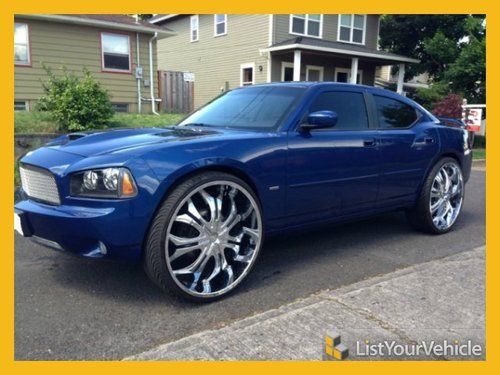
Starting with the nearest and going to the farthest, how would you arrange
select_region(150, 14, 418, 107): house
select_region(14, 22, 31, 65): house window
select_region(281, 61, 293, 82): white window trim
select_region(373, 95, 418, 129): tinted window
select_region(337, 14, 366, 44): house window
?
select_region(373, 95, 418, 129): tinted window
select_region(14, 22, 31, 65): house window
select_region(150, 14, 418, 107): house
select_region(281, 61, 293, 82): white window trim
select_region(337, 14, 366, 44): house window

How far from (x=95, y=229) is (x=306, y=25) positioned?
17895mm

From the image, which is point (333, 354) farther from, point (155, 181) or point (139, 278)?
point (139, 278)

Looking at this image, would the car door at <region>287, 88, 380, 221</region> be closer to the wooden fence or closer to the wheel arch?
the wheel arch

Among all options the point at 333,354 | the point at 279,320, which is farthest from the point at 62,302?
the point at 333,354

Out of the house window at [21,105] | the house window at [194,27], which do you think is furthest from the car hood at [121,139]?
the house window at [194,27]

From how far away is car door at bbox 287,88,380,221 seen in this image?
3641mm

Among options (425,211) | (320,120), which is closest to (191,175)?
(320,120)

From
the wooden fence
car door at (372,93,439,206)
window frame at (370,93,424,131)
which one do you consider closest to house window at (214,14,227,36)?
the wooden fence

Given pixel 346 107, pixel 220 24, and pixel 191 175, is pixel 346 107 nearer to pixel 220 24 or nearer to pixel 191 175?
pixel 191 175

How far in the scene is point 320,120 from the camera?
3.59m

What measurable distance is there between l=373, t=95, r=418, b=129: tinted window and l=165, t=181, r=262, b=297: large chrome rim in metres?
1.99

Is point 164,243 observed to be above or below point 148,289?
above

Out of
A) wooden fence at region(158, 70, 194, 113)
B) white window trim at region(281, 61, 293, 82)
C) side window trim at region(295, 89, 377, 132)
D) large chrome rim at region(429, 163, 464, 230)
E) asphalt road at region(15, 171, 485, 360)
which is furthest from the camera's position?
white window trim at region(281, 61, 293, 82)

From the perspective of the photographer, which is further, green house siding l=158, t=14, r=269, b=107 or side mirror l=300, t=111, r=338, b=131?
green house siding l=158, t=14, r=269, b=107
